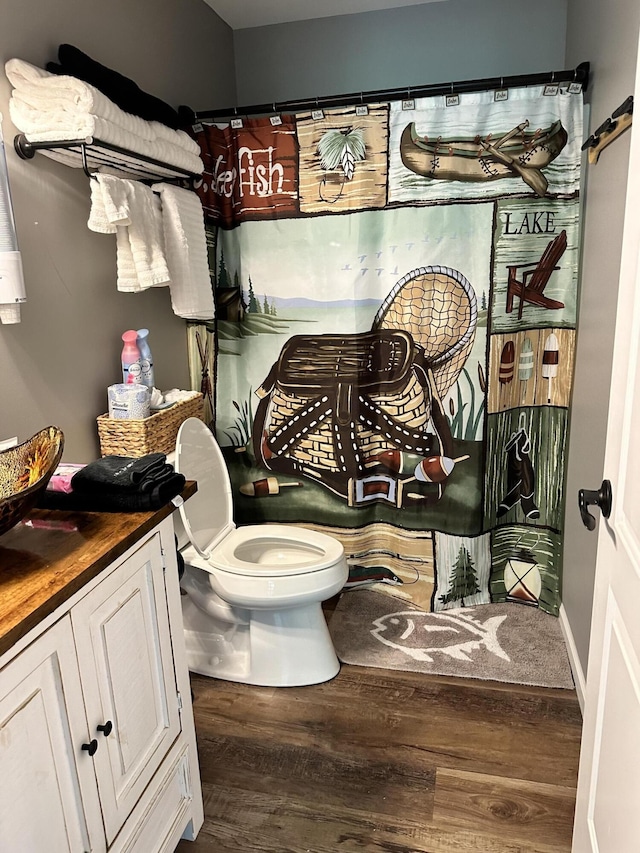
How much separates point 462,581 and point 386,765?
91cm

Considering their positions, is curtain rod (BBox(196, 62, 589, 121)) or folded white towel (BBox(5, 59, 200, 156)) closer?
folded white towel (BBox(5, 59, 200, 156))

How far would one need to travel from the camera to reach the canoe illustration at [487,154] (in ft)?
7.10

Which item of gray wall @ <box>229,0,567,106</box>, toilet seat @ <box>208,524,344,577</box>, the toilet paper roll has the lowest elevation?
toilet seat @ <box>208,524,344,577</box>

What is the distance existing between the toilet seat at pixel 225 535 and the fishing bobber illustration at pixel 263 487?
33 cm

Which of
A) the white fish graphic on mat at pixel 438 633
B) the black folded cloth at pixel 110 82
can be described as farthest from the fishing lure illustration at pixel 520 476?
the black folded cloth at pixel 110 82

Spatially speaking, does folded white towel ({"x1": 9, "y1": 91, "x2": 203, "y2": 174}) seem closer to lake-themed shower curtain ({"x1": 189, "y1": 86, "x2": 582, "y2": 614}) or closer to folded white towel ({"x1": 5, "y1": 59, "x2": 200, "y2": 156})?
folded white towel ({"x1": 5, "y1": 59, "x2": 200, "y2": 156})

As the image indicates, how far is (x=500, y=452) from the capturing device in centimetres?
246

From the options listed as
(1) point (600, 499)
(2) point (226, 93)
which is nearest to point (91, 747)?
(1) point (600, 499)

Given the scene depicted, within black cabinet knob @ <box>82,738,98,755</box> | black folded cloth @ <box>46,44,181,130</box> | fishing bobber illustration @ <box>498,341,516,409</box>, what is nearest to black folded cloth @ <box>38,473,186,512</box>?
black cabinet knob @ <box>82,738,98,755</box>

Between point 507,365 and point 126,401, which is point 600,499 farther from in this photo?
point 126,401

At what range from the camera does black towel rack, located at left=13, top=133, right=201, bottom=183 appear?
1.57 metres

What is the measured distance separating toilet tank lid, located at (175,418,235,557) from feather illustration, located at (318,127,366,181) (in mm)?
1055

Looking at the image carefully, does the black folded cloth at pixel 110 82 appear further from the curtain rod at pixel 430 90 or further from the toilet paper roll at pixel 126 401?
the toilet paper roll at pixel 126 401

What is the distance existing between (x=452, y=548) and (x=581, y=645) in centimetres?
61
